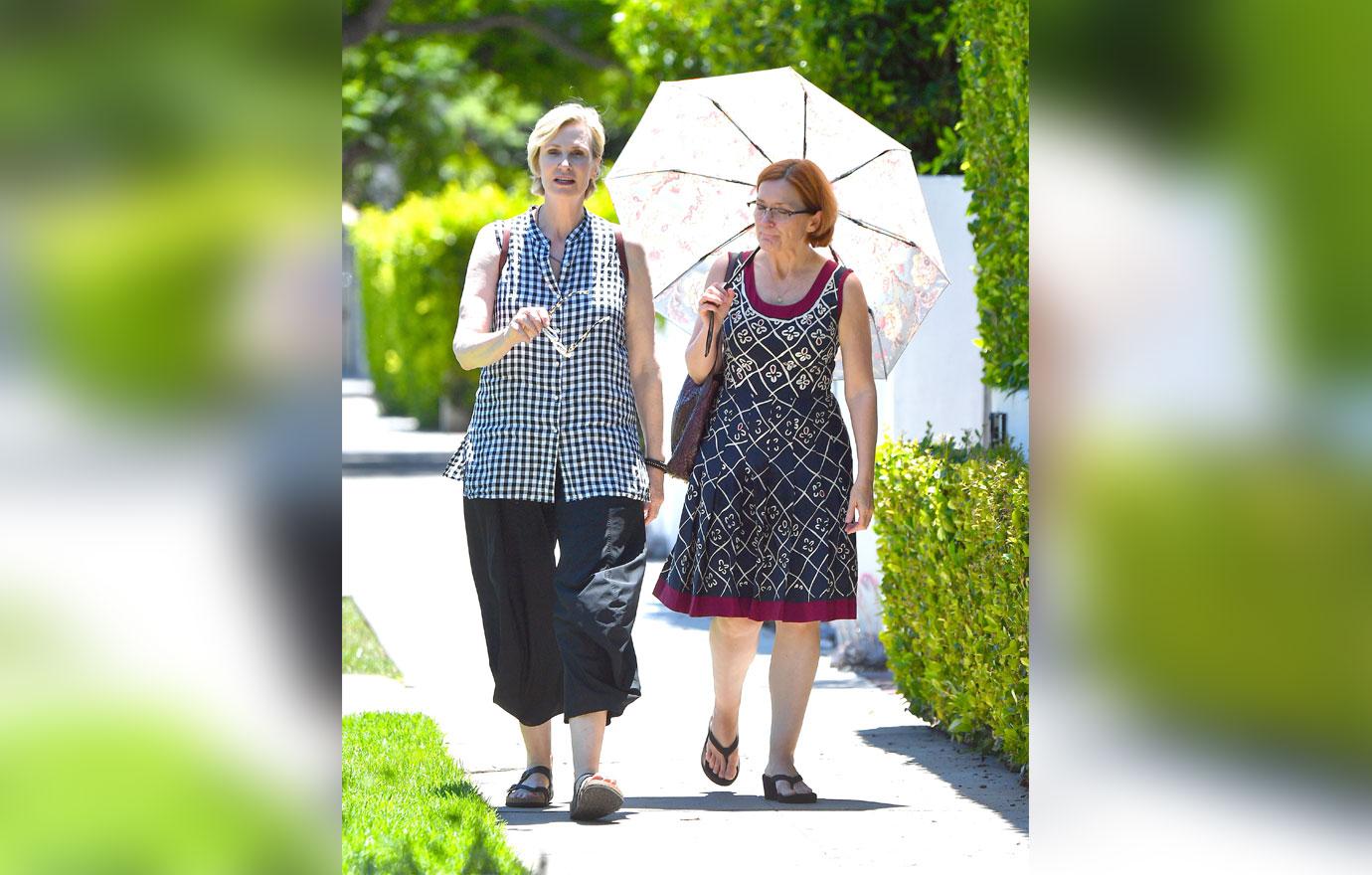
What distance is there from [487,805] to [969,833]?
4.60ft

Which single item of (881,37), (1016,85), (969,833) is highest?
(881,37)

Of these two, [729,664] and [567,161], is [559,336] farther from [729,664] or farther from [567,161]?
[729,664]

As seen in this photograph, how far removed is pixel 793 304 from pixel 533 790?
167 centimetres

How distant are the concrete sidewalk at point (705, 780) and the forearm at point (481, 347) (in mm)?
1342

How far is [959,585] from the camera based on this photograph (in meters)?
6.01

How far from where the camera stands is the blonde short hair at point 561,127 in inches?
203

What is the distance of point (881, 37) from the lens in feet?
28.4

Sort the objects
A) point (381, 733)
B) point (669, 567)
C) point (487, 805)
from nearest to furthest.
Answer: point (487, 805) < point (669, 567) < point (381, 733)

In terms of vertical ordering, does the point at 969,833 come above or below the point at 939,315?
below

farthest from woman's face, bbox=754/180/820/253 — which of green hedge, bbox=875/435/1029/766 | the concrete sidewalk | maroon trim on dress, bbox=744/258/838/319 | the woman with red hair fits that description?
the concrete sidewalk
